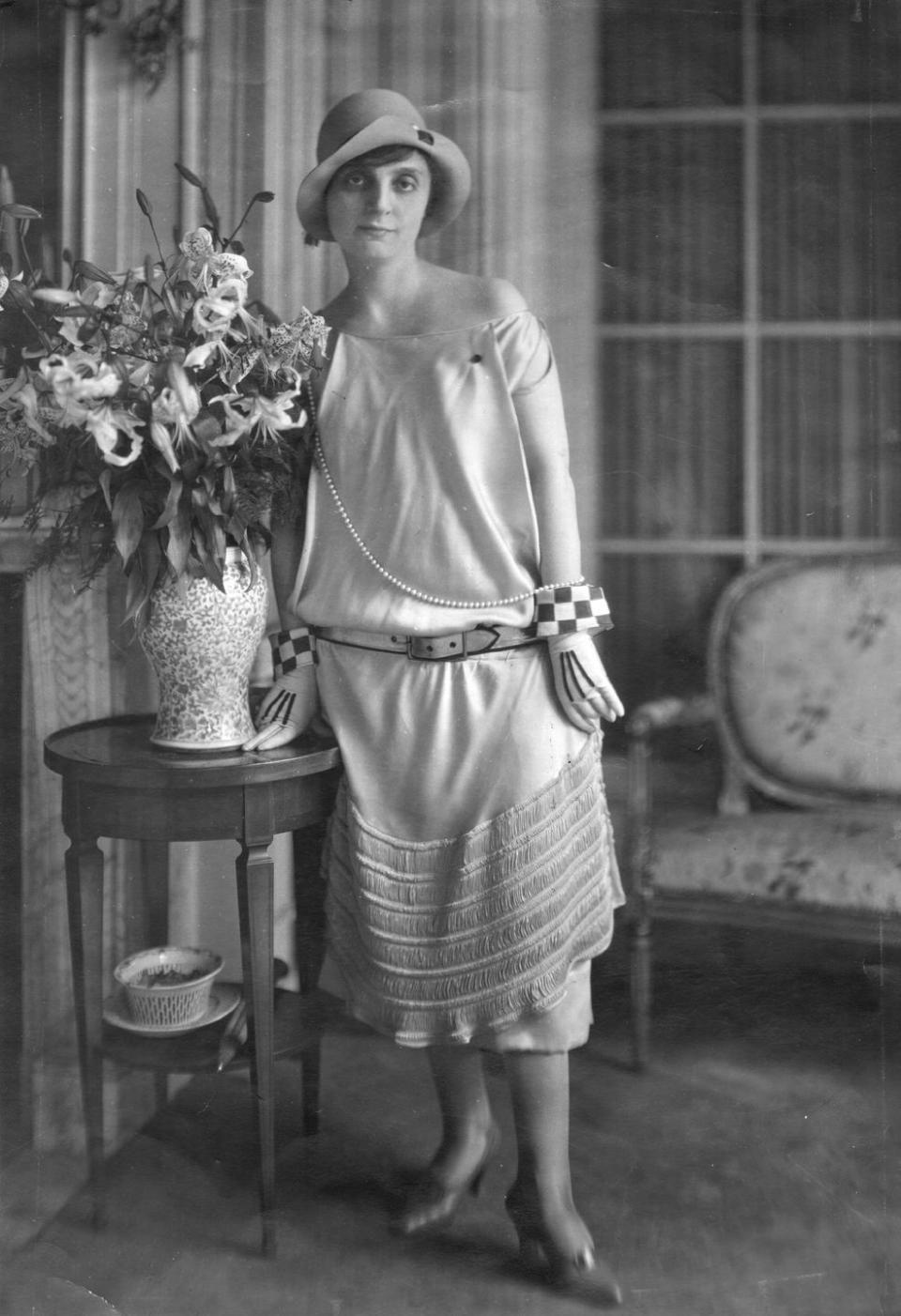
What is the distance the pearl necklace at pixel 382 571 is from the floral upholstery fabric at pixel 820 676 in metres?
0.34

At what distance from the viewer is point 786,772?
5.83 feet

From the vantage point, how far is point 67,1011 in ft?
5.76

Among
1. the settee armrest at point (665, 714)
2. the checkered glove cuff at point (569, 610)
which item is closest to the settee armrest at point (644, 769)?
the settee armrest at point (665, 714)

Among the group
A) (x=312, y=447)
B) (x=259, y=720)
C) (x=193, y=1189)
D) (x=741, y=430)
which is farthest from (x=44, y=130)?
(x=193, y=1189)

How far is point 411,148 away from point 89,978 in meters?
1.41

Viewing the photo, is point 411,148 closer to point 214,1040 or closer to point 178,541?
point 178,541

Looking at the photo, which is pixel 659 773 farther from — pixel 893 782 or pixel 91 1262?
pixel 91 1262

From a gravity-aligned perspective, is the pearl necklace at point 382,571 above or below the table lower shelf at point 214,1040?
above

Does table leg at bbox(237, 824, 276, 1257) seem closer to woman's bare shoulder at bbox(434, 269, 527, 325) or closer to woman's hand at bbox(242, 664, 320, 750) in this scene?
woman's hand at bbox(242, 664, 320, 750)

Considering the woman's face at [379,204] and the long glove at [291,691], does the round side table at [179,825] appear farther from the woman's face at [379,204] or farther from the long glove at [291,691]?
the woman's face at [379,204]

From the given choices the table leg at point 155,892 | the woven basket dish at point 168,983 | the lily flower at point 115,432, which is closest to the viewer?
the lily flower at point 115,432

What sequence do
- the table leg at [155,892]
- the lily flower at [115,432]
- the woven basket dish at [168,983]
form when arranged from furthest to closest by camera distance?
the table leg at [155,892] → the woven basket dish at [168,983] → the lily flower at [115,432]

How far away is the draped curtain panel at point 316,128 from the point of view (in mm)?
1610

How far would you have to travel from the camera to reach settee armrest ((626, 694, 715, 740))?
1.69 m
